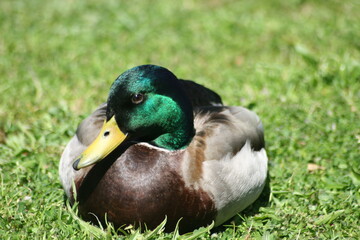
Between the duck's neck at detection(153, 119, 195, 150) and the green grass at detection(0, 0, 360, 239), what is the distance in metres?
0.50

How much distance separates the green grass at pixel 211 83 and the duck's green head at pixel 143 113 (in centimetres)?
50

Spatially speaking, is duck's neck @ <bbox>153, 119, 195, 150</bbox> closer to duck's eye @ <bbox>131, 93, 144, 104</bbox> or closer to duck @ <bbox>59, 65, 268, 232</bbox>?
duck @ <bbox>59, 65, 268, 232</bbox>

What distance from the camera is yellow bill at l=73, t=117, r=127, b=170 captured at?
2.97 m

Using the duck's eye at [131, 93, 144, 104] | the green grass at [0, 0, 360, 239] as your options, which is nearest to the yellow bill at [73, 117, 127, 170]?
the duck's eye at [131, 93, 144, 104]

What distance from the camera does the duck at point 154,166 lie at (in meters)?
3.01

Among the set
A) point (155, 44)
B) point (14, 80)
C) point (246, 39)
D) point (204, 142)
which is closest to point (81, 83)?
point (14, 80)

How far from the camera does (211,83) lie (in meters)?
5.45

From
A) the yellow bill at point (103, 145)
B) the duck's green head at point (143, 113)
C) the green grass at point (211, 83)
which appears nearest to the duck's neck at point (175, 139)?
the duck's green head at point (143, 113)

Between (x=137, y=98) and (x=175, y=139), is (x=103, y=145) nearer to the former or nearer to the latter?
→ (x=137, y=98)

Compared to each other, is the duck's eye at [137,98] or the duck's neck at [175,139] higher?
the duck's eye at [137,98]

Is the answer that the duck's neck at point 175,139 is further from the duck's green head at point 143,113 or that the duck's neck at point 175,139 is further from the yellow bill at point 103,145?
the yellow bill at point 103,145


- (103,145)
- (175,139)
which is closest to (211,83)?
(175,139)

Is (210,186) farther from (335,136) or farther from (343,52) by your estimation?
(343,52)

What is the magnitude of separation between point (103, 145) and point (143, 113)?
11.1 inches
